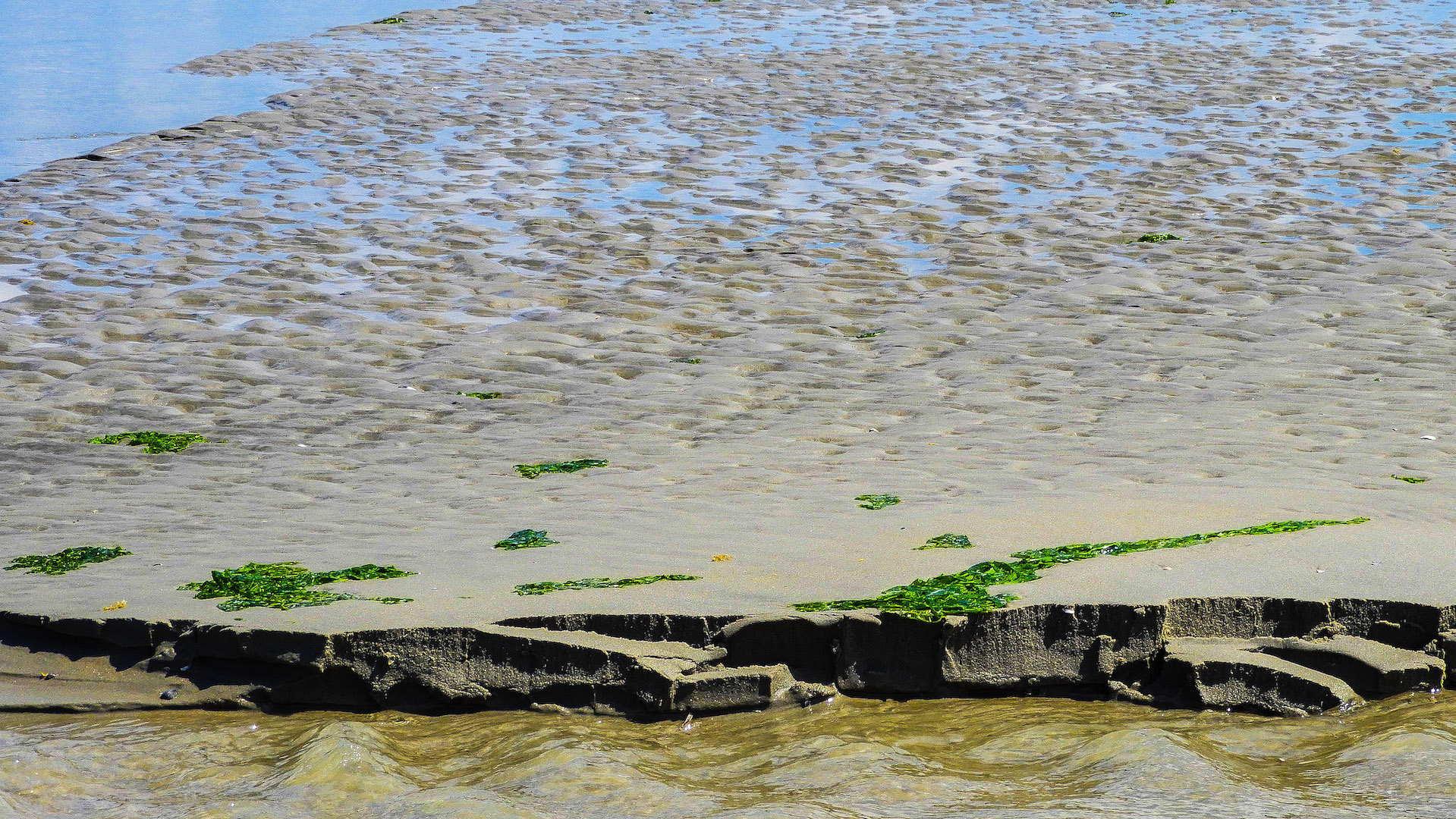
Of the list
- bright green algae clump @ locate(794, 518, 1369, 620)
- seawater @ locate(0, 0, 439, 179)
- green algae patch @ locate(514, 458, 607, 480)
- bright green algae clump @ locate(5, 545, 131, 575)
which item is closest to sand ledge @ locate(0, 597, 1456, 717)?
bright green algae clump @ locate(794, 518, 1369, 620)

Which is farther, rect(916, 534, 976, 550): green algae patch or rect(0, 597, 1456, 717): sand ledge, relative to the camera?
rect(916, 534, 976, 550): green algae patch

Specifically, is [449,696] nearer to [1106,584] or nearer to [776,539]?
[776,539]

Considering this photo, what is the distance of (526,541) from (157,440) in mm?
2810

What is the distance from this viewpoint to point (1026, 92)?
17828mm

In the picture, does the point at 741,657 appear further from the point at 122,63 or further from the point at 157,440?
the point at 122,63

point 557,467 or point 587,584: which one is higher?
point 587,584

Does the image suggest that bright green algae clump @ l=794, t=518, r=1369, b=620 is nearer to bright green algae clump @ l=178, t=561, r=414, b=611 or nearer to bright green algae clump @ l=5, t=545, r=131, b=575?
bright green algae clump @ l=178, t=561, r=414, b=611

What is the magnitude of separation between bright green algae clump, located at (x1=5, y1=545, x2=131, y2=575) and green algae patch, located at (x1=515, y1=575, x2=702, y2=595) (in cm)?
192

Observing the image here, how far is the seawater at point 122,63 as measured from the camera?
16672mm

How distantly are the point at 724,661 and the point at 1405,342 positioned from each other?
5.77 meters

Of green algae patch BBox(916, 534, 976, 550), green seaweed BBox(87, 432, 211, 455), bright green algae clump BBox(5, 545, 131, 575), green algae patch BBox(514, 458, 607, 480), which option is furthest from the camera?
green seaweed BBox(87, 432, 211, 455)

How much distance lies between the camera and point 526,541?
6.07 metres

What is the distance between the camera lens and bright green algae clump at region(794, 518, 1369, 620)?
503 centimetres

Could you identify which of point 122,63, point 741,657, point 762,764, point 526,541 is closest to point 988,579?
point 741,657
